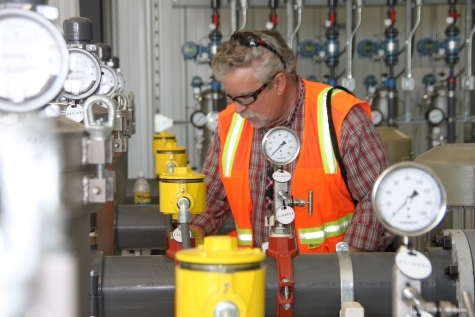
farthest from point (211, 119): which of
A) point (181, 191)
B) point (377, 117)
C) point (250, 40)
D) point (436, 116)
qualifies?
point (181, 191)

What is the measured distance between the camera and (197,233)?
234 cm

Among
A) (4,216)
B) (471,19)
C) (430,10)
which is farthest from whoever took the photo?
(430,10)

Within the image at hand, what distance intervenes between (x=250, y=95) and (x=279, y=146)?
0.41m

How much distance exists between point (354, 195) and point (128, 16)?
10.8ft

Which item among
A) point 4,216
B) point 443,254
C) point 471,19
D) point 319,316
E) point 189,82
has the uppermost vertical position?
point 471,19

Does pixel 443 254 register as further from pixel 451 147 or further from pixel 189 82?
pixel 189 82

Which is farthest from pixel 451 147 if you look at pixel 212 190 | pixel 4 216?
pixel 4 216

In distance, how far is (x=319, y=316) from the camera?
1.76 metres

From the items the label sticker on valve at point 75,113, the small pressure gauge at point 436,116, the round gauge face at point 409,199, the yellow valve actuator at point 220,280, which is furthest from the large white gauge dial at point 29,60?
the small pressure gauge at point 436,116

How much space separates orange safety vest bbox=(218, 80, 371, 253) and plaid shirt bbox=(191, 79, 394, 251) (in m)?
0.02

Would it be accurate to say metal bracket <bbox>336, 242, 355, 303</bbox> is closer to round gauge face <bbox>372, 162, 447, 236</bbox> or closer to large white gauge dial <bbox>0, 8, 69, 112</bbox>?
round gauge face <bbox>372, 162, 447, 236</bbox>

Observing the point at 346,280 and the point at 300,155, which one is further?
the point at 300,155

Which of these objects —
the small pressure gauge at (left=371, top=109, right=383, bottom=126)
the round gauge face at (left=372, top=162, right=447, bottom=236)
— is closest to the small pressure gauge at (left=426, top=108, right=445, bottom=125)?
the small pressure gauge at (left=371, top=109, right=383, bottom=126)

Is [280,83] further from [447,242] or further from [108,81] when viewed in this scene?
[108,81]
